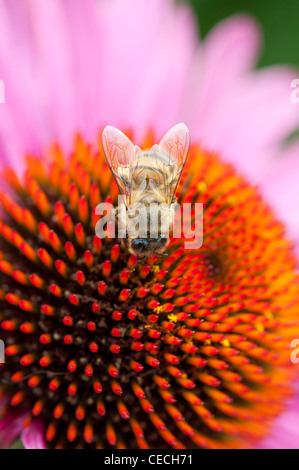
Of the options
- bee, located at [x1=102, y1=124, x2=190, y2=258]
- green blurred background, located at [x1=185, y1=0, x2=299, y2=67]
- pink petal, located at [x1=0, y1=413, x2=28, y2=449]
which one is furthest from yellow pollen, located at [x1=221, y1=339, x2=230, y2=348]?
green blurred background, located at [x1=185, y1=0, x2=299, y2=67]

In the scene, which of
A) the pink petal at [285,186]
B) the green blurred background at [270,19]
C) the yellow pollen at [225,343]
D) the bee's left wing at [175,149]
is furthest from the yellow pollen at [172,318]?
the green blurred background at [270,19]

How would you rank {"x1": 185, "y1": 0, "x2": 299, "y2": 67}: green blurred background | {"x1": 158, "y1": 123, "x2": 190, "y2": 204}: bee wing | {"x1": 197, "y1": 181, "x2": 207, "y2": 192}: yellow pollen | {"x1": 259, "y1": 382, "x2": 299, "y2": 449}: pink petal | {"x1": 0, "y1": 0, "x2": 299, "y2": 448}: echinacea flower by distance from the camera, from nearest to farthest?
{"x1": 0, "y1": 0, "x2": 299, "y2": 448}: echinacea flower < {"x1": 158, "y1": 123, "x2": 190, "y2": 204}: bee wing < {"x1": 197, "y1": 181, "x2": 207, "y2": 192}: yellow pollen < {"x1": 259, "y1": 382, "x2": 299, "y2": 449}: pink petal < {"x1": 185, "y1": 0, "x2": 299, "y2": 67}: green blurred background

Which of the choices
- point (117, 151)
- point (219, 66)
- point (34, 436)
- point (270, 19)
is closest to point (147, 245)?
point (117, 151)

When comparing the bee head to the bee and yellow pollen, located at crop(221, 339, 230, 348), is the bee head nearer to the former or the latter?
the bee

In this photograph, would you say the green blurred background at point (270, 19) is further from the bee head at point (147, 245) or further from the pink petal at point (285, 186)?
the bee head at point (147, 245)

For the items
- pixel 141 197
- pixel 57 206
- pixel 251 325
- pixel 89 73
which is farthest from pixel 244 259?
pixel 89 73

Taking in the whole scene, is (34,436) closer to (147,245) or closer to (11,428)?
(11,428)
